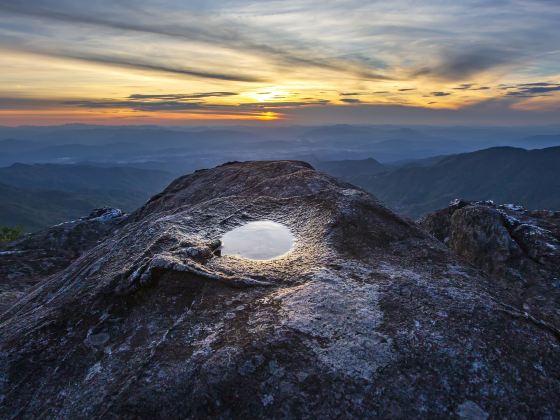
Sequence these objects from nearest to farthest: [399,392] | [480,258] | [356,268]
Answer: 1. [399,392]
2. [356,268]
3. [480,258]

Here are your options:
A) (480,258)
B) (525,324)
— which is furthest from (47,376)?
(480,258)

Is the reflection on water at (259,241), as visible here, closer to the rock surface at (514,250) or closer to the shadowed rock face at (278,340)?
the shadowed rock face at (278,340)

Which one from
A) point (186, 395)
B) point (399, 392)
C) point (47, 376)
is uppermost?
point (399, 392)

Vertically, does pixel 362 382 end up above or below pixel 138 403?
above

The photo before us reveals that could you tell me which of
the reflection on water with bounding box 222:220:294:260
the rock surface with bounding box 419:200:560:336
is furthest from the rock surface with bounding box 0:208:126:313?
the rock surface with bounding box 419:200:560:336

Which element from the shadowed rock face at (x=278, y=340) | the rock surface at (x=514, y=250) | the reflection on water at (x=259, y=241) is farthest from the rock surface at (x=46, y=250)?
the rock surface at (x=514, y=250)

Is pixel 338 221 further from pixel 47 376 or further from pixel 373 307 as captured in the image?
pixel 47 376

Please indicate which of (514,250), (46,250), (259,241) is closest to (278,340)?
(259,241)
